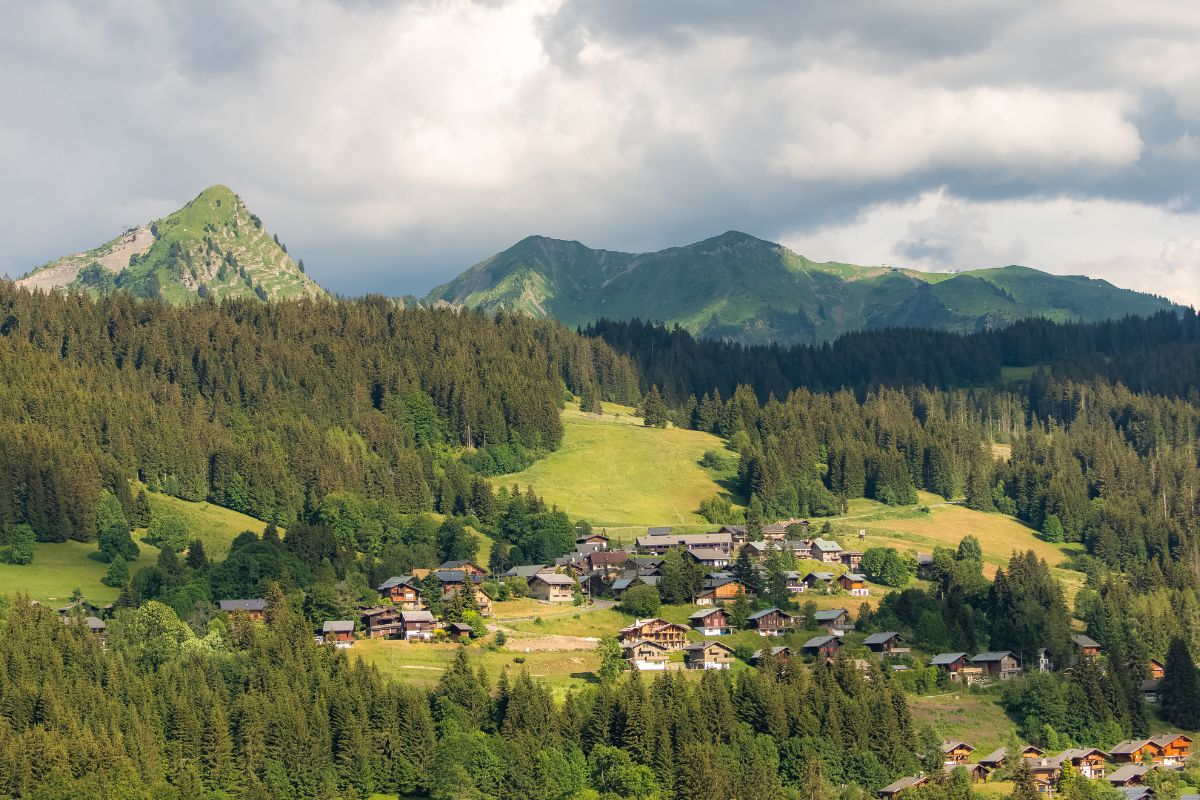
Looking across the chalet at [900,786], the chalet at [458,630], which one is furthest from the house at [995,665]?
the chalet at [458,630]

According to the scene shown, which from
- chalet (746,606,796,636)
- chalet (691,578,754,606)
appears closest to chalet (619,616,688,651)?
chalet (746,606,796,636)

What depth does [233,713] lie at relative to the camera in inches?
4481

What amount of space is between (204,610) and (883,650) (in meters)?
63.5

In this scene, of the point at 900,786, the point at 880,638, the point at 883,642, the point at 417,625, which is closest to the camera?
the point at 900,786

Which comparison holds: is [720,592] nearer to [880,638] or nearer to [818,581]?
[818,581]

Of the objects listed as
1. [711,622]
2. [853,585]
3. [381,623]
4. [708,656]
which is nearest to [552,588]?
[711,622]

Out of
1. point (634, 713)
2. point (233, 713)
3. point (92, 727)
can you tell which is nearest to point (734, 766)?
point (634, 713)

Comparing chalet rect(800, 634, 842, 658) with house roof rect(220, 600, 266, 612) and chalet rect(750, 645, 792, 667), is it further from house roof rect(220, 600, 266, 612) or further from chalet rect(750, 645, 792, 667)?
house roof rect(220, 600, 266, 612)

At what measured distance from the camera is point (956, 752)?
12250 cm

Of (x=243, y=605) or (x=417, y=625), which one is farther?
(x=243, y=605)

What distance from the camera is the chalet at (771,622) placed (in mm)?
148875

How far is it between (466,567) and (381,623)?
25.8 metres

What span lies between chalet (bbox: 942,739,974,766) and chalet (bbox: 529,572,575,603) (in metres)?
50.8

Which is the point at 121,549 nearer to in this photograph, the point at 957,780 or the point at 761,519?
the point at 761,519
